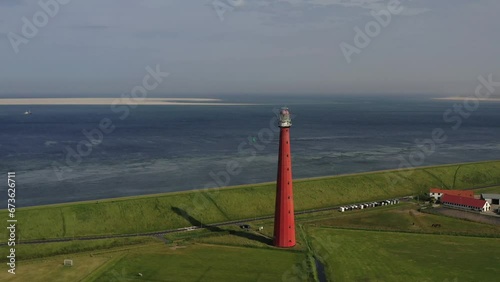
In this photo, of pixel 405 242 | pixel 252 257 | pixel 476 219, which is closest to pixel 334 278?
pixel 252 257

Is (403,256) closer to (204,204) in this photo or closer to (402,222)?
(402,222)

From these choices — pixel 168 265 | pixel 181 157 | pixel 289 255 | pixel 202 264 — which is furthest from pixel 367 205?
pixel 181 157

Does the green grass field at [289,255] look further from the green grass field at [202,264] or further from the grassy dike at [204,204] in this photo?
the grassy dike at [204,204]

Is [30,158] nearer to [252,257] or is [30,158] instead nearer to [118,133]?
[118,133]

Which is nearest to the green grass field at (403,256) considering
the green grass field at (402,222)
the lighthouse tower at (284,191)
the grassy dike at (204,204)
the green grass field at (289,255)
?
the green grass field at (289,255)

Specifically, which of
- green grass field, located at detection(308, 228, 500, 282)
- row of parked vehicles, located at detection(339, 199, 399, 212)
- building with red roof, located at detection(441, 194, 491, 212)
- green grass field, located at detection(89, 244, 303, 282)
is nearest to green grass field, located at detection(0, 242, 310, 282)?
green grass field, located at detection(89, 244, 303, 282)

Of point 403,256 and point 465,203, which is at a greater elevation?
point 465,203
